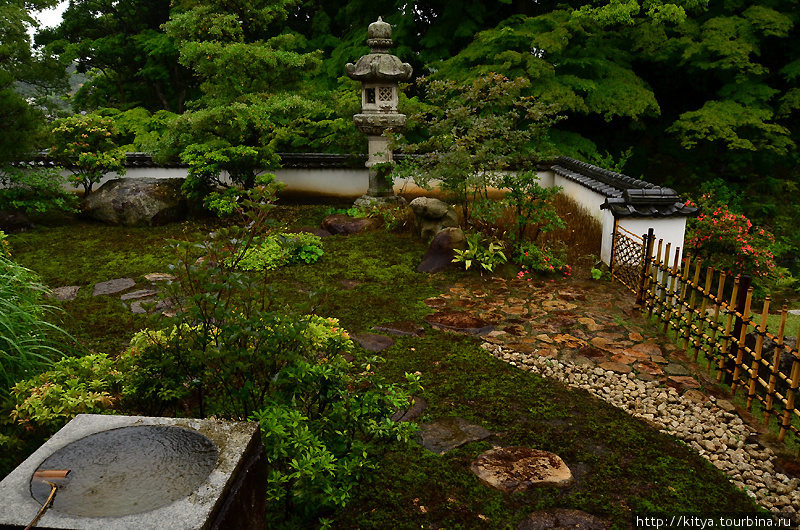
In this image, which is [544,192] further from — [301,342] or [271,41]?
[271,41]

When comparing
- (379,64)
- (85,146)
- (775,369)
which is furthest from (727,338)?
(85,146)

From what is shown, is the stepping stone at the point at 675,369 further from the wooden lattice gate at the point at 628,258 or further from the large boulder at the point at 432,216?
the large boulder at the point at 432,216

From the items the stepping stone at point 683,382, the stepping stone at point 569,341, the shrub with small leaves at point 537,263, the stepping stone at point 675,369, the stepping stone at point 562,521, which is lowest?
the stepping stone at point 562,521

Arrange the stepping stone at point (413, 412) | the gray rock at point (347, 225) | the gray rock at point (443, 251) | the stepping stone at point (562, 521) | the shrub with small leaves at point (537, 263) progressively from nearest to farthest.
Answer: the stepping stone at point (562, 521) → the stepping stone at point (413, 412) → the shrub with small leaves at point (537, 263) → the gray rock at point (443, 251) → the gray rock at point (347, 225)

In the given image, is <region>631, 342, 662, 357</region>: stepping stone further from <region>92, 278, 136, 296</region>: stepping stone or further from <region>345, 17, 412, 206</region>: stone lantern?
<region>345, 17, 412, 206</region>: stone lantern

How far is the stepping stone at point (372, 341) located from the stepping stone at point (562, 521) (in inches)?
97.4

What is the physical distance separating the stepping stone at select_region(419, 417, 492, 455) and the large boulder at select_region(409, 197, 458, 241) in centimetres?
502

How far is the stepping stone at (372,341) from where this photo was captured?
551 cm

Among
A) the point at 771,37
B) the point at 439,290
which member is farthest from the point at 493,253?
the point at 771,37

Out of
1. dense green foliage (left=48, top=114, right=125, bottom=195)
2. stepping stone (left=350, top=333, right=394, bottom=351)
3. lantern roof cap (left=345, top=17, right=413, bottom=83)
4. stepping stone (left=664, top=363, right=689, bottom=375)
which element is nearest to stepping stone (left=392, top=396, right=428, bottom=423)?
stepping stone (left=350, top=333, right=394, bottom=351)

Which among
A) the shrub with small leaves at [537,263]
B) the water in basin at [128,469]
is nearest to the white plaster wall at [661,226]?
the shrub with small leaves at [537,263]

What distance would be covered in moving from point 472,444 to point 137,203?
29.0ft

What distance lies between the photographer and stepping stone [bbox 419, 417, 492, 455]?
13.0 ft

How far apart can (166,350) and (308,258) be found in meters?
5.04
